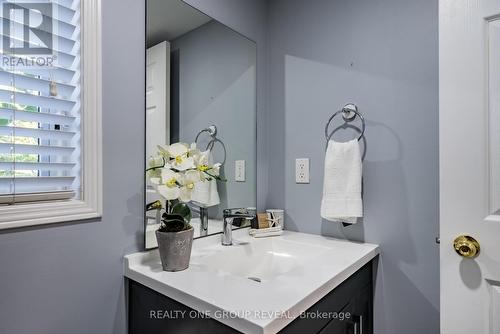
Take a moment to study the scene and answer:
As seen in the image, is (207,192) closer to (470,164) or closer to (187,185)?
(187,185)

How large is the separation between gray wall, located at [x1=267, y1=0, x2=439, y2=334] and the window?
958 millimetres

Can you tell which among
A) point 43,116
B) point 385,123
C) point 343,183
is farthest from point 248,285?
point 385,123

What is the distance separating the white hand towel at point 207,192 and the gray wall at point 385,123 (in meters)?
0.42

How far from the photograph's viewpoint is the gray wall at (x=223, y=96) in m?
1.24

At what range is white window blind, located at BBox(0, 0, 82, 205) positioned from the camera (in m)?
0.78

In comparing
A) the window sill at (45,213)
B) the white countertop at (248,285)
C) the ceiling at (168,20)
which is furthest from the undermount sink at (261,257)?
the ceiling at (168,20)

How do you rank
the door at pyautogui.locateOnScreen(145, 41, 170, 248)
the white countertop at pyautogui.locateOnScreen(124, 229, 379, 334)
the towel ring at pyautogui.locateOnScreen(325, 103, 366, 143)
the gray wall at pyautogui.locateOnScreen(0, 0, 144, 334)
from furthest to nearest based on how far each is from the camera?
1. the towel ring at pyautogui.locateOnScreen(325, 103, 366, 143)
2. the door at pyautogui.locateOnScreen(145, 41, 170, 248)
3. the gray wall at pyautogui.locateOnScreen(0, 0, 144, 334)
4. the white countertop at pyautogui.locateOnScreen(124, 229, 379, 334)

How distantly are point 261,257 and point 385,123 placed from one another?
2.66 feet

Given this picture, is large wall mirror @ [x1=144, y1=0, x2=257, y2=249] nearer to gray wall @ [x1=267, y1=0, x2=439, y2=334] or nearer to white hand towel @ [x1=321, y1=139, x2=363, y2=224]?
gray wall @ [x1=267, y1=0, x2=439, y2=334]

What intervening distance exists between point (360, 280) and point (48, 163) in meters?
1.18

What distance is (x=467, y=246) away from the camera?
90 cm

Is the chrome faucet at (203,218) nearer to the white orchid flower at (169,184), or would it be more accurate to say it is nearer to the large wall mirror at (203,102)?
the large wall mirror at (203,102)

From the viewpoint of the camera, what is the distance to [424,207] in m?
Result: 1.16

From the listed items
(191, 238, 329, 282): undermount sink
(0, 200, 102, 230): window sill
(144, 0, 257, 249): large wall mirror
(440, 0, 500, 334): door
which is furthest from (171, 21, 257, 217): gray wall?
(440, 0, 500, 334): door
